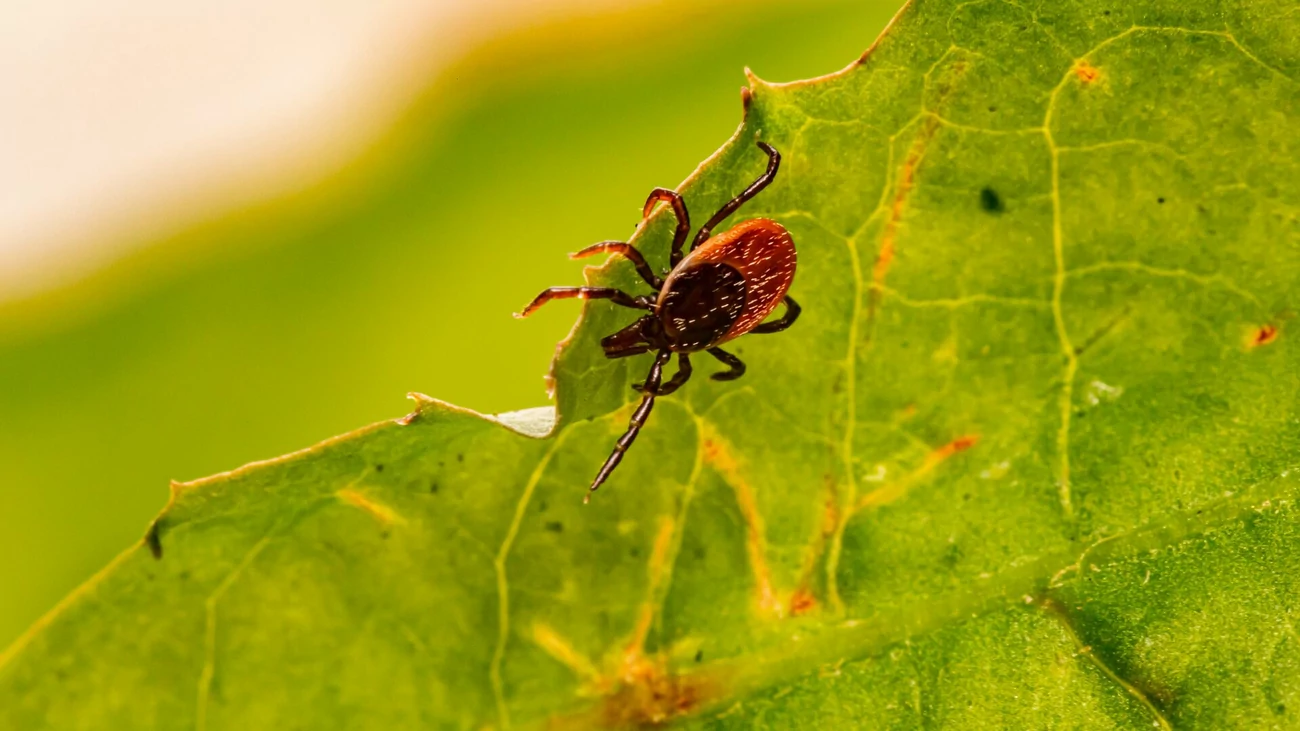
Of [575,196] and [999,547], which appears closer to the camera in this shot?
[999,547]

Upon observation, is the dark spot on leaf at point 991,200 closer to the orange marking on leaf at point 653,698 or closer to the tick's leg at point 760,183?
the tick's leg at point 760,183

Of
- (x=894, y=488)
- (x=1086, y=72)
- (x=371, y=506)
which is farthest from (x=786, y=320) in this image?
(x=371, y=506)

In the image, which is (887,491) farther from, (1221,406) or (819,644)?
(1221,406)

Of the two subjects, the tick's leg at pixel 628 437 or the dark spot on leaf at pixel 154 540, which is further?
the tick's leg at pixel 628 437

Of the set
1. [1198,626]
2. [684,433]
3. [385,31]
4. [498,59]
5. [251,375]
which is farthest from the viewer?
[385,31]

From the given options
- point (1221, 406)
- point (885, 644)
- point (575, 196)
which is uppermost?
point (575, 196)

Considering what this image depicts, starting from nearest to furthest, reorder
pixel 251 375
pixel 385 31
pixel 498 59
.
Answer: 1. pixel 251 375
2. pixel 498 59
3. pixel 385 31

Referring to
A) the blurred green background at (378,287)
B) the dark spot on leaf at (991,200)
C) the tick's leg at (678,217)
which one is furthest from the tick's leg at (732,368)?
the blurred green background at (378,287)

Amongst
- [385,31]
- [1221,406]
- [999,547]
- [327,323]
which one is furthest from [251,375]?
[1221,406]
